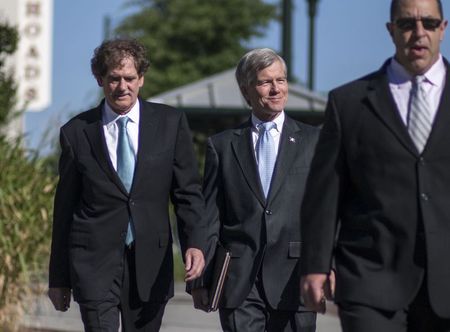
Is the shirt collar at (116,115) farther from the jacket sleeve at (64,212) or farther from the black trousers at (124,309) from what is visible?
the black trousers at (124,309)

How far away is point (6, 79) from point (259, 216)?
259 inches

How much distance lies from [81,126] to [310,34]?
18444 mm

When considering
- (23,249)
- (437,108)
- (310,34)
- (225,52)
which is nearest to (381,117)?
(437,108)

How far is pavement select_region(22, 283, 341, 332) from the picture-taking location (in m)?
12.0

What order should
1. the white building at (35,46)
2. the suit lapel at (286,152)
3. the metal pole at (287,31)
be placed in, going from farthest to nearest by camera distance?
1. the white building at (35,46)
2. the metal pole at (287,31)
3. the suit lapel at (286,152)

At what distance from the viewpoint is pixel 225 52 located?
2559 inches

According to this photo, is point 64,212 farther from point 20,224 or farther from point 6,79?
point 6,79

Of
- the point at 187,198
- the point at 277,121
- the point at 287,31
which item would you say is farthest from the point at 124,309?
the point at 287,31

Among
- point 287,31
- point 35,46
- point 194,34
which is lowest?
point 287,31

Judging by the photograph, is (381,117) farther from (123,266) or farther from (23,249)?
(23,249)

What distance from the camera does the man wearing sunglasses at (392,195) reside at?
5.11m

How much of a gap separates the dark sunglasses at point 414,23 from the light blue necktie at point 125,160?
224cm

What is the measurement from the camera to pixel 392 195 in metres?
5.15

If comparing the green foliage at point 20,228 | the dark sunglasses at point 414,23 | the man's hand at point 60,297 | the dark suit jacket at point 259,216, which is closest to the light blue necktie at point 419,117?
the dark sunglasses at point 414,23
